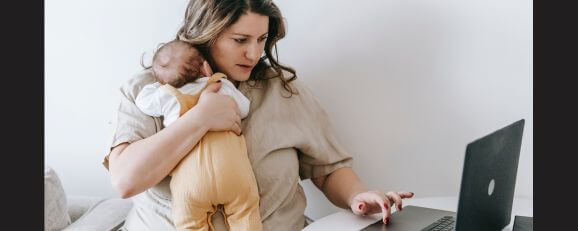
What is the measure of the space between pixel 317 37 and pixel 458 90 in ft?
1.51

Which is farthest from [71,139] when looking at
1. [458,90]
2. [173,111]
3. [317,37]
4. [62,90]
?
[458,90]

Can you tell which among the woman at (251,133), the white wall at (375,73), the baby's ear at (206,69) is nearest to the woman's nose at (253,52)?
the woman at (251,133)

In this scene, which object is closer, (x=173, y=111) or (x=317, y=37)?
(x=173, y=111)

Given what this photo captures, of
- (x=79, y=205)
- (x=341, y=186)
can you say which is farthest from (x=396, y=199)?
(x=79, y=205)

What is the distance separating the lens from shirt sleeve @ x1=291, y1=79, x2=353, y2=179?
1752 mm

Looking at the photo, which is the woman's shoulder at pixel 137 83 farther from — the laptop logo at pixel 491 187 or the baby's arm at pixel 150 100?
the laptop logo at pixel 491 187

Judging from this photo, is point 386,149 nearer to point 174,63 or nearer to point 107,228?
point 174,63

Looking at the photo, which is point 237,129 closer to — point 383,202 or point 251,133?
point 251,133

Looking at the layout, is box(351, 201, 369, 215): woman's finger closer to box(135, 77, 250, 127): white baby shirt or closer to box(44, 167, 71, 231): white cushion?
box(135, 77, 250, 127): white baby shirt

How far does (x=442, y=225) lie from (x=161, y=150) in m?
0.69

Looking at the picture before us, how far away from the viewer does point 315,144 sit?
174cm

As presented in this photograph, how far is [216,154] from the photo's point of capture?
4.94ft

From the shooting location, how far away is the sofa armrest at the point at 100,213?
5.96 ft

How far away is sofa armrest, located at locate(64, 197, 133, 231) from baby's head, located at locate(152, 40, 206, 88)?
1.65 feet
